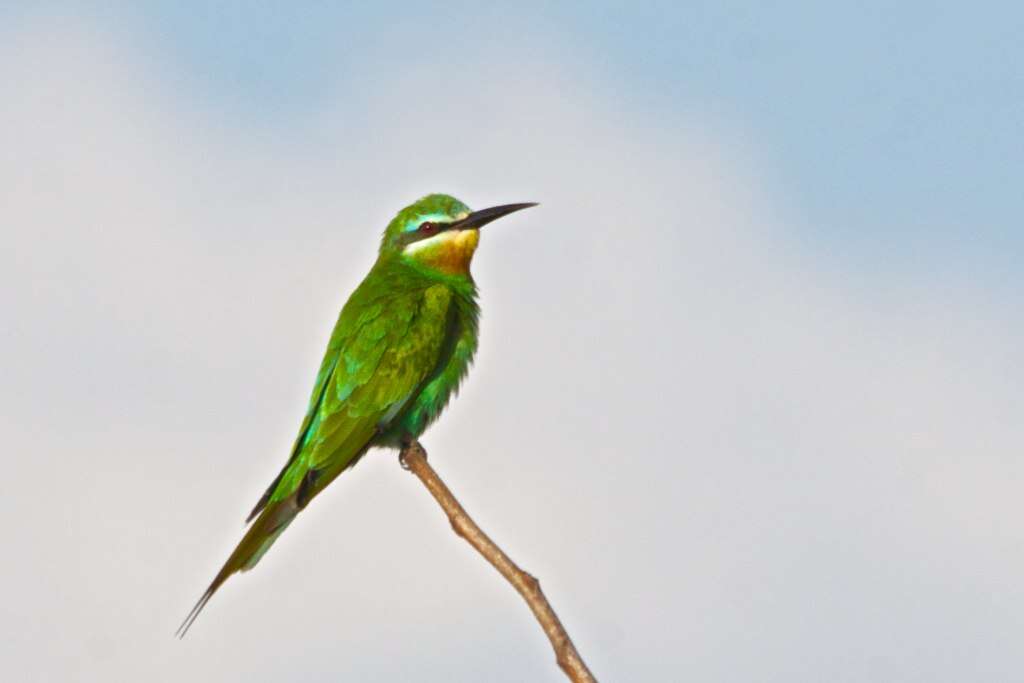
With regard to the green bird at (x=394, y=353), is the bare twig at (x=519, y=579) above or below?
below

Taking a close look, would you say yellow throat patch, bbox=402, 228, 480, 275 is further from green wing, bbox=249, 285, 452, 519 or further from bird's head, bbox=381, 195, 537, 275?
green wing, bbox=249, 285, 452, 519

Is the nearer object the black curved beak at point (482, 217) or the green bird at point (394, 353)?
the green bird at point (394, 353)

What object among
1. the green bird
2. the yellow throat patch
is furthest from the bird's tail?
the yellow throat patch

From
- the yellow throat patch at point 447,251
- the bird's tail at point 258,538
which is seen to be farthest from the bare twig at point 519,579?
the yellow throat patch at point 447,251

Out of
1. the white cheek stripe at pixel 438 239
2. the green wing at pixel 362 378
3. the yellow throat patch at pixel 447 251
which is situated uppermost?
the white cheek stripe at pixel 438 239

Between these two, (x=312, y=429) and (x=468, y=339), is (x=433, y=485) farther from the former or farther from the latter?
(x=468, y=339)

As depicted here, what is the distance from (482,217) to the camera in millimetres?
6164

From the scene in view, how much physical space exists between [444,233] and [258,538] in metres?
1.92

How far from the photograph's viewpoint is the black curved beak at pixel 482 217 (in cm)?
610

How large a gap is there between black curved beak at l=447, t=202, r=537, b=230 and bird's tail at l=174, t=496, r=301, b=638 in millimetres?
1609

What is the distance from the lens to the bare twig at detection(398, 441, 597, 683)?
2621mm

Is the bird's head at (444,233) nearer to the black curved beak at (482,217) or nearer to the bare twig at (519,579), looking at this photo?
the black curved beak at (482,217)

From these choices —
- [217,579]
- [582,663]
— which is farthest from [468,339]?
[582,663]

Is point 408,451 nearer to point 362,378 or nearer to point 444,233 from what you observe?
point 362,378
